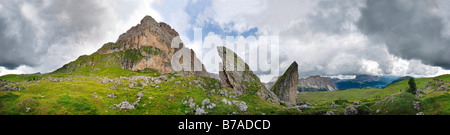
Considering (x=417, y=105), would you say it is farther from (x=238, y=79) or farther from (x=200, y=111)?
(x=200, y=111)

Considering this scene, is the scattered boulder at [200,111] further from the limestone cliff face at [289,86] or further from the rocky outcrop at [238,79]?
the limestone cliff face at [289,86]

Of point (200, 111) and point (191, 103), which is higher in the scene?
point (191, 103)

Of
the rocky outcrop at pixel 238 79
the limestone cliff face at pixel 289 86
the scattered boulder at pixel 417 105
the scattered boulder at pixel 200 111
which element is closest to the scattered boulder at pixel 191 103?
the scattered boulder at pixel 200 111

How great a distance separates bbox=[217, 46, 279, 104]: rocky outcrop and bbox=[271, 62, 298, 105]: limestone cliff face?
1264cm

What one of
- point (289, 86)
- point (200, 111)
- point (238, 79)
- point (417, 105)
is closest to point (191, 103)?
point (200, 111)

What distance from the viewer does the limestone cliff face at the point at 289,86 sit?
89.5 metres

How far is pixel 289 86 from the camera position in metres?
90.1

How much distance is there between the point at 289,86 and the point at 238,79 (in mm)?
30954
